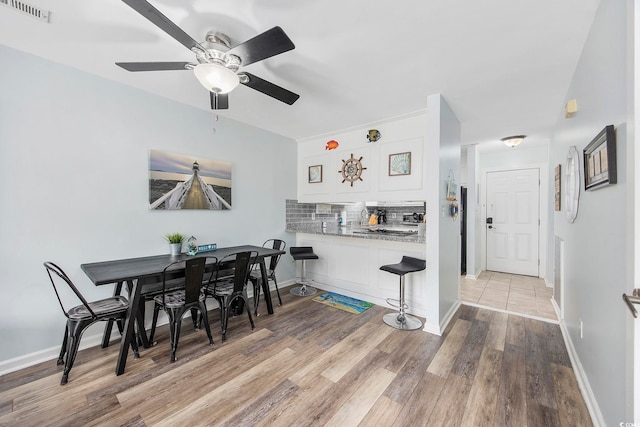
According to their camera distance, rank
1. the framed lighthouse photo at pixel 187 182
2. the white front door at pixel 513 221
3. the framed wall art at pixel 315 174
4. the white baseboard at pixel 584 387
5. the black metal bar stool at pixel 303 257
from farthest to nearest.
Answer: the white front door at pixel 513 221, the framed wall art at pixel 315 174, the black metal bar stool at pixel 303 257, the framed lighthouse photo at pixel 187 182, the white baseboard at pixel 584 387

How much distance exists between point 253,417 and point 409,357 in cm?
136

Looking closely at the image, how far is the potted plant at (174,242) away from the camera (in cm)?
275

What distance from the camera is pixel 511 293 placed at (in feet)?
12.7

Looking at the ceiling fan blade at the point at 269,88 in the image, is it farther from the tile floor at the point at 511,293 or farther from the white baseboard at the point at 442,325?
the tile floor at the point at 511,293

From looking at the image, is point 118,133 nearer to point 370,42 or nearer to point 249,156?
point 249,156

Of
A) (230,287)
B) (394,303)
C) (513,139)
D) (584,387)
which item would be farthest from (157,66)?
(513,139)

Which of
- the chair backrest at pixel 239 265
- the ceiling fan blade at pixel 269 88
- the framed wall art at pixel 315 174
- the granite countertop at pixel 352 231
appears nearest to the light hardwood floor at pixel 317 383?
the chair backrest at pixel 239 265

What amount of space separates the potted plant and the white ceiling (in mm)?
1527

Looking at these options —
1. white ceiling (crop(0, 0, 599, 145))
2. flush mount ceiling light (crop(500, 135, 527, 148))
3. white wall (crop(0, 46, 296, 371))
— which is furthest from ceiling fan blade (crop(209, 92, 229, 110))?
flush mount ceiling light (crop(500, 135, 527, 148))

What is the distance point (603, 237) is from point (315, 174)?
334cm

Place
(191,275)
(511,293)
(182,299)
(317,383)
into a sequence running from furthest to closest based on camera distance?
(511,293), (182,299), (191,275), (317,383)

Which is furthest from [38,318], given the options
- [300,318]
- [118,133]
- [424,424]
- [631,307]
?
[631,307]

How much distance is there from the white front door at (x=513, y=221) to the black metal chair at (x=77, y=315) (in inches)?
236

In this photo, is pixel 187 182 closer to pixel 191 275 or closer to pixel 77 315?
pixel 191 275
